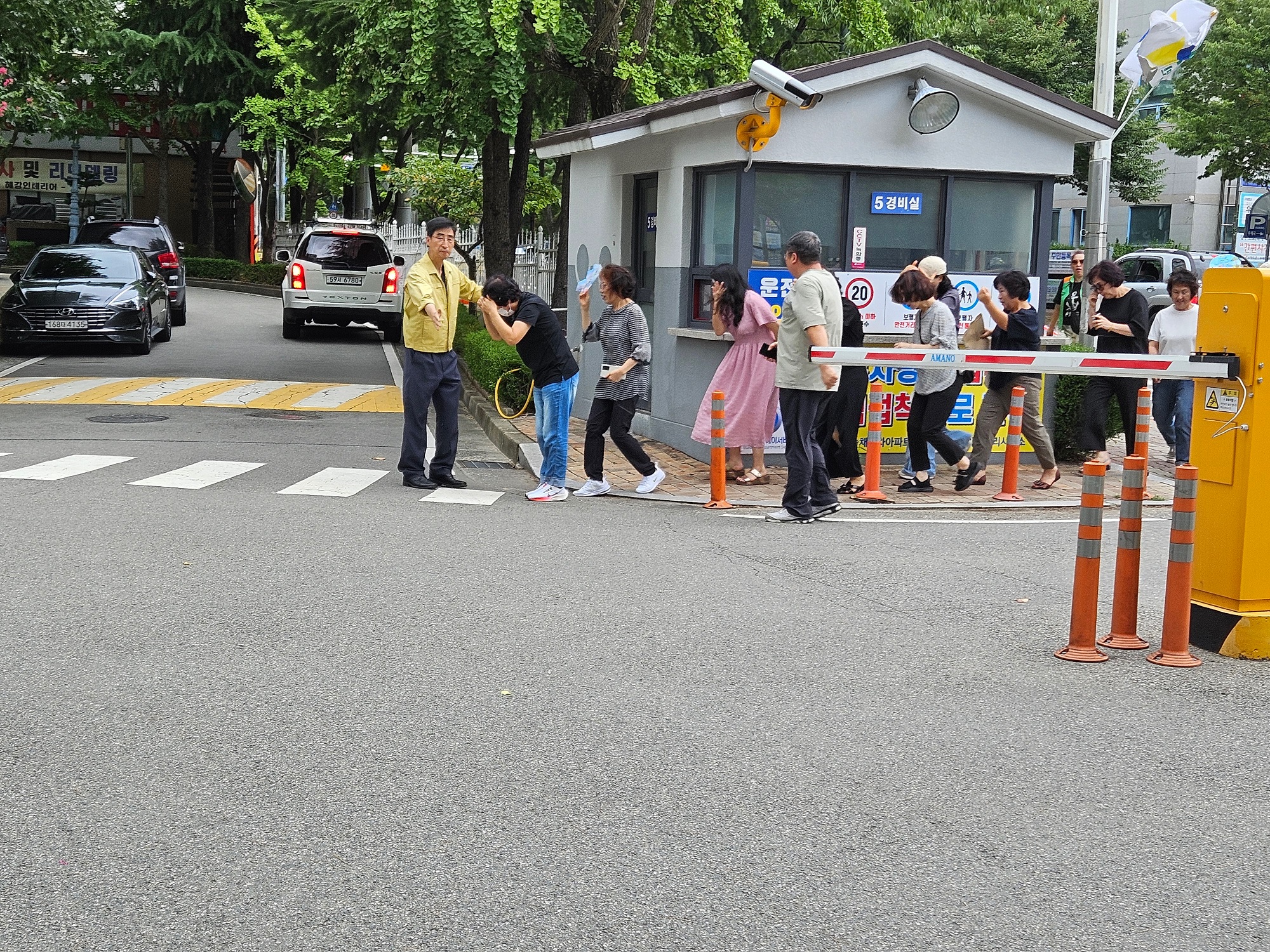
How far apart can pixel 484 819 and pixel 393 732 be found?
3.11ft

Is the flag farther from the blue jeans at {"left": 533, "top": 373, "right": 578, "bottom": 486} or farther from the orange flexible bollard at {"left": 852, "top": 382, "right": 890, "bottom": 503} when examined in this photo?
the blue jeans at {"left": 533, "top": 373, "right": 578, "bottom": 486}

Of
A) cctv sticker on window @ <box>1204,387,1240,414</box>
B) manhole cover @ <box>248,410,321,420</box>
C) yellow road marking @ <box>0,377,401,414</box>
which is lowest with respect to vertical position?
manhole cover @ <box>248,410,321,420</box>

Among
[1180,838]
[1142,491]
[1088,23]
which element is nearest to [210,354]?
[1142,491]

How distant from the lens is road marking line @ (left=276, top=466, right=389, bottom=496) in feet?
36.5

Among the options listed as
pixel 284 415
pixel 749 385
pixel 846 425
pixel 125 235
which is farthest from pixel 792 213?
pixel 125 235

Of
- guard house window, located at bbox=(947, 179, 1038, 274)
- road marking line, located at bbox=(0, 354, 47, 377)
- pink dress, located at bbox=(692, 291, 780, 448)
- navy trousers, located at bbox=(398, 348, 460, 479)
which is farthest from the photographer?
road marking line, located at bbox=(0, 354, 47, 377)

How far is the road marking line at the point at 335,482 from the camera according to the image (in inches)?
438

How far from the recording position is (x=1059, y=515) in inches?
444

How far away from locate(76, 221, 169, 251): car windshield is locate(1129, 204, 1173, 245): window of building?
34717mm

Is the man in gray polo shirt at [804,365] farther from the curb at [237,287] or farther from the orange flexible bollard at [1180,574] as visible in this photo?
the curb at [237,287]

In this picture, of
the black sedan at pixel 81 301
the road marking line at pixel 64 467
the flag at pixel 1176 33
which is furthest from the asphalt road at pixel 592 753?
the black sedan at pixel 81 301

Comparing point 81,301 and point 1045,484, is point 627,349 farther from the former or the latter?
point 81,301

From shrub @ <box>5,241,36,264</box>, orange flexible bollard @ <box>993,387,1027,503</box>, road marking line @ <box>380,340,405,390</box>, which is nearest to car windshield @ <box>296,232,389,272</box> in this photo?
road marking line @ <box>380,340,405,390</box>

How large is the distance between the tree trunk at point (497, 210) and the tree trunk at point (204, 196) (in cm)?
2495
